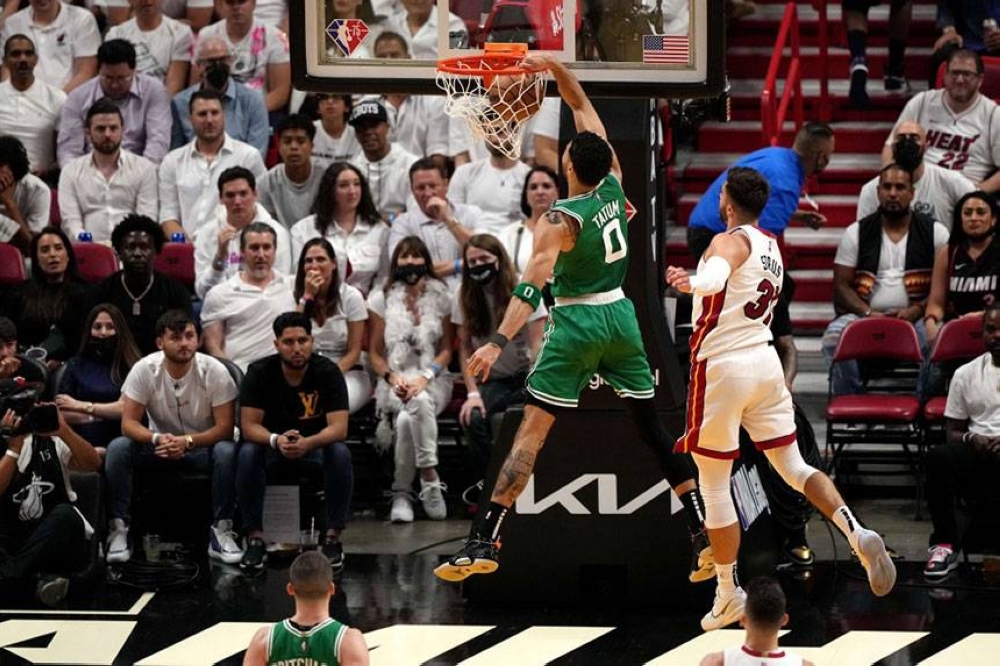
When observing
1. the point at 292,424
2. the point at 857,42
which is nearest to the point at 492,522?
the point at 292,424

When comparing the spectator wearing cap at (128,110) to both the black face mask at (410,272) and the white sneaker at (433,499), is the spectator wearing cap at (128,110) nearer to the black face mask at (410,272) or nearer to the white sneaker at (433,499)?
the black face mask at (410,272)

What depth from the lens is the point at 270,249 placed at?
11.5 meters

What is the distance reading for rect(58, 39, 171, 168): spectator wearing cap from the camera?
13117mm

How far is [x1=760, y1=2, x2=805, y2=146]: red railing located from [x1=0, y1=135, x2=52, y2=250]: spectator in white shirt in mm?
4905

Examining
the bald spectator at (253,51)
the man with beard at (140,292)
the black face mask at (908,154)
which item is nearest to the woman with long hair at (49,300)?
the man with beard at (140,292)

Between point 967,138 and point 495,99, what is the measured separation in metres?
5.20

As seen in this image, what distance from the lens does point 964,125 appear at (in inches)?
498

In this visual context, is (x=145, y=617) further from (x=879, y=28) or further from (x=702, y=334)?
(x=879, y=28)

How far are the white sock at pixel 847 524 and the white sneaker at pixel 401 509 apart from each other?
13.2 feet

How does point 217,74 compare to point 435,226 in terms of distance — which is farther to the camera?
point 217,74

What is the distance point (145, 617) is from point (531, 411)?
2.82m

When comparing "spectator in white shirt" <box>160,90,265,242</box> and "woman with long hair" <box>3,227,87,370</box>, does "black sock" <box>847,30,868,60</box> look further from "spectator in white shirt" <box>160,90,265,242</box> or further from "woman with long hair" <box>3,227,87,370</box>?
"woman with long hair" <box>3,227,87,370</box>

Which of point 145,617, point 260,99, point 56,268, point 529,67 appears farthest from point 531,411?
point 260,99

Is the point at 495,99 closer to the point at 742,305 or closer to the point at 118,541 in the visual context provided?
the point at 742,305
